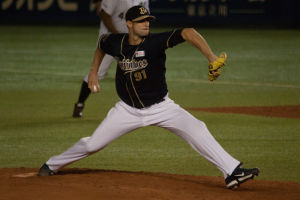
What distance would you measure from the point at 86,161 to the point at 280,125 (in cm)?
320

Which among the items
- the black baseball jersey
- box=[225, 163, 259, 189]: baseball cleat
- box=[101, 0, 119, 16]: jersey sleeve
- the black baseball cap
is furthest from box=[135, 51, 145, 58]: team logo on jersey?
box=[101, 0, 119, 16]: jersey sleeve

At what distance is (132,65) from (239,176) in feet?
4.43

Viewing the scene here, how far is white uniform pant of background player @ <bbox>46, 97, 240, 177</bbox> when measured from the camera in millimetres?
6391

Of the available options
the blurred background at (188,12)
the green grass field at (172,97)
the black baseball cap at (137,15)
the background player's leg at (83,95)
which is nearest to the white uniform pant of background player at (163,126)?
the black baseball cap at (137,15)

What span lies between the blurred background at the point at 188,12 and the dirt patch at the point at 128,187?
20.6m

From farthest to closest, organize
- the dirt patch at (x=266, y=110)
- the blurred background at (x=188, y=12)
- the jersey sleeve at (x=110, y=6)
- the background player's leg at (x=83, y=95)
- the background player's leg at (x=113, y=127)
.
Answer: the blurred background at (x=188, y=12), the dirt patch at (x=266, y=110), the background player's leg at (x=83, y=95), the jersey sleeve at (x=110, y=6), the background player's leg at (x=113, y=127)

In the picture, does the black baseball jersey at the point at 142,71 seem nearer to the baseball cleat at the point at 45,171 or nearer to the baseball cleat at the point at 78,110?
the baseball cleat at the point at 45,171

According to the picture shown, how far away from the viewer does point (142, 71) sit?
658 centimetres

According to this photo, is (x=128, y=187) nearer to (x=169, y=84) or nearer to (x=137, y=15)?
(x=137, y=15)

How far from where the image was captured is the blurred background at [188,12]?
1064 inches

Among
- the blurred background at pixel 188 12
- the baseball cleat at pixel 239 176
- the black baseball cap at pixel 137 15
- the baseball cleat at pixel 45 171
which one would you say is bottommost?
the blurred background at pixel 188 12

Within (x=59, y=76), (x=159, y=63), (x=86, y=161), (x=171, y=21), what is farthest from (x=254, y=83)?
(x=171, y=21)

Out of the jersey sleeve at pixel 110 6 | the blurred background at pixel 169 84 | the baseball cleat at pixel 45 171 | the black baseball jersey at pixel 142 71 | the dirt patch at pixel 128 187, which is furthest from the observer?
the jersey sleeve at pixel 110 6

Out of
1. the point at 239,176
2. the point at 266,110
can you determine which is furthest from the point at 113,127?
the point at 266,110
